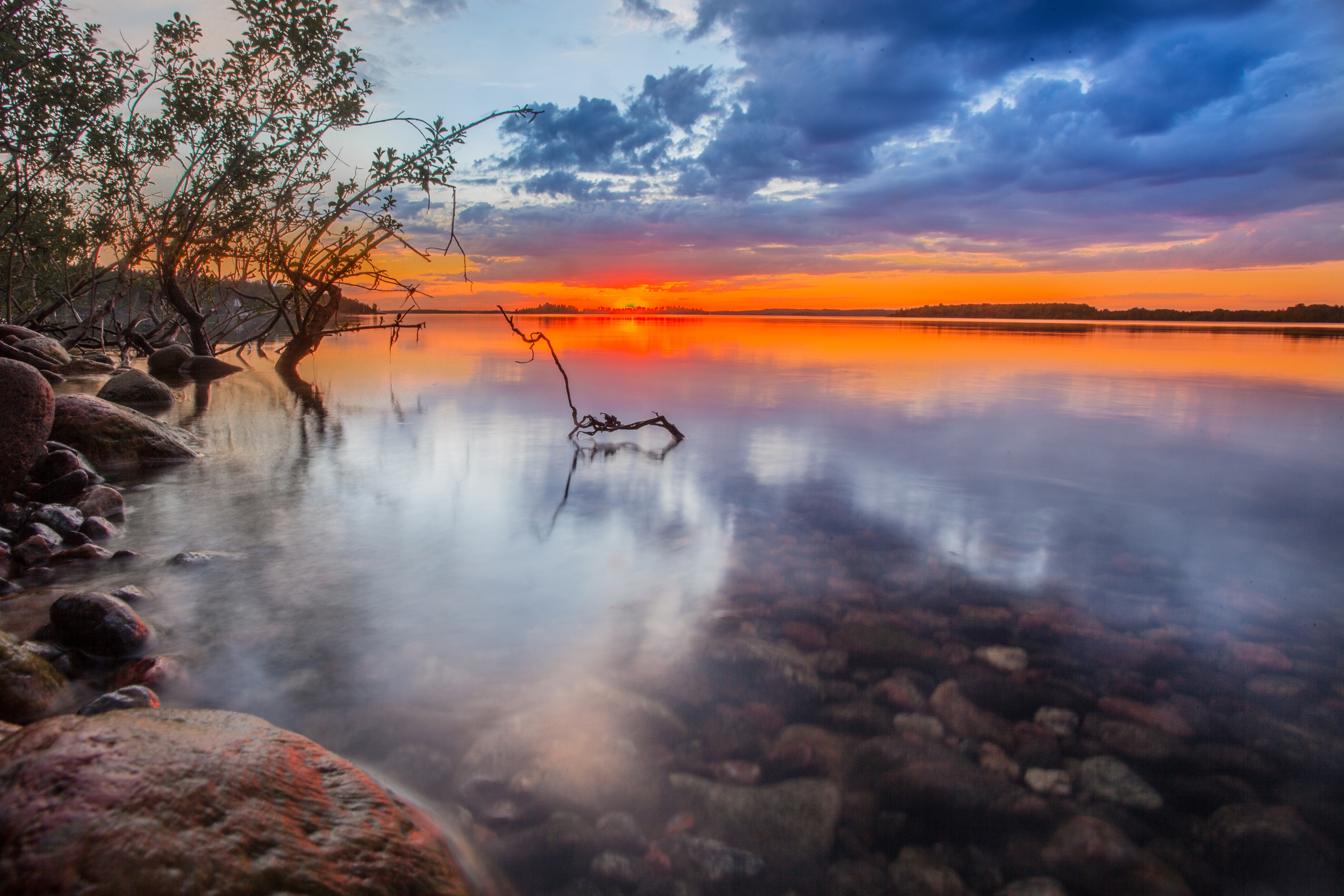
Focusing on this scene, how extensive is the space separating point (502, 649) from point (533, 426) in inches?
284

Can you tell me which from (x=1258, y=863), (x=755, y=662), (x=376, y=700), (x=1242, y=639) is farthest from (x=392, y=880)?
(x=1242, y=639)

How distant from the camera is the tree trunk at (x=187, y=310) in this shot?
16188mm

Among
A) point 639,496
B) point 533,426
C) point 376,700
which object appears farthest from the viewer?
point 533,426

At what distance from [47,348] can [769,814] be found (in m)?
17.4

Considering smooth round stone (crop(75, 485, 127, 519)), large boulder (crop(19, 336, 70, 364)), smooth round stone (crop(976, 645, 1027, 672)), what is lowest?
smooth round stone (crop(976, 645, 1027, 672))

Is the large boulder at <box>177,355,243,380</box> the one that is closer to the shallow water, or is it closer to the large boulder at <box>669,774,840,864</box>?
the shallow water

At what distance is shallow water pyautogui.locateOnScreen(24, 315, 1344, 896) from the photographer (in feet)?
7.99

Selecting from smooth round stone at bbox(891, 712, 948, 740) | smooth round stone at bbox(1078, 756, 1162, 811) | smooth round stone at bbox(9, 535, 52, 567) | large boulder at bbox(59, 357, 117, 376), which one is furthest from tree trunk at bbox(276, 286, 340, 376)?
smooth round stone at bbox(1078, 756, 1162, 811)

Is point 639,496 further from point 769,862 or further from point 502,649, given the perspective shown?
point 769,862

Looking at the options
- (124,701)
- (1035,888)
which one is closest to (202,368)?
(124,701)

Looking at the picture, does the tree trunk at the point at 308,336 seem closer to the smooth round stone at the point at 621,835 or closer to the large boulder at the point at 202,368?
the large boulder at the point at 202,368

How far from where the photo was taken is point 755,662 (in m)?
3.50

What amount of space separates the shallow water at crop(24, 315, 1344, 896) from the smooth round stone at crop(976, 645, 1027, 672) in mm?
63

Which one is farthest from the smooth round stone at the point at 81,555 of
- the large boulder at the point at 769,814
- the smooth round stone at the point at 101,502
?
the large boulder at the point at 769,814
